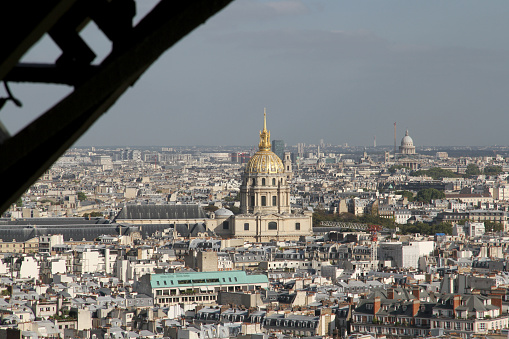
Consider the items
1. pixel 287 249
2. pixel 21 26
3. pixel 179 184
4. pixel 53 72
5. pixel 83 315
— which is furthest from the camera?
pixel 179 184

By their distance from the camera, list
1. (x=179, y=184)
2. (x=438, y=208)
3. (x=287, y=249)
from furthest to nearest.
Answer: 1. (x=179, y=184)
2. (x=438, y=208)
3. (x=287, y=249)

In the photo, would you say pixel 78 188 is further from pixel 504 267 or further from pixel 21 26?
pixel 21 26

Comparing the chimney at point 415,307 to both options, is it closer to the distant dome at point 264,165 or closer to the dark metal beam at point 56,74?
the dark metal beam at point 56,74

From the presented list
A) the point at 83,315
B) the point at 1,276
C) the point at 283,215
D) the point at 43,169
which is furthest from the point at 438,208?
the point at 43,169

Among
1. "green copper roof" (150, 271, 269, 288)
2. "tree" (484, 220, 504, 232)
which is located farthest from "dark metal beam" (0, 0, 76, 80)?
"tree" (484, 220, 504, 232)

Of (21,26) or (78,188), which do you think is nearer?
(21,26)

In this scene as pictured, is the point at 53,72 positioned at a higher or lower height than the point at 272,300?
higher
